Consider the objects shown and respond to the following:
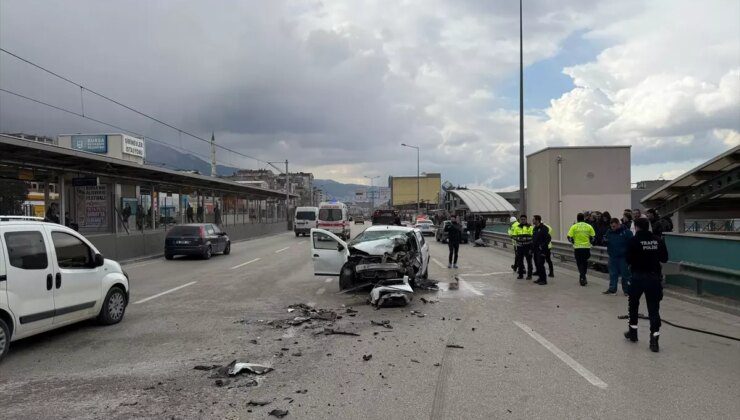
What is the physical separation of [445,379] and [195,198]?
32.8 meters

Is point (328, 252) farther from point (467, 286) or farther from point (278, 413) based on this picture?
point (278, 413)

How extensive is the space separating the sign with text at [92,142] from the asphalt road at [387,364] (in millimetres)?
55998

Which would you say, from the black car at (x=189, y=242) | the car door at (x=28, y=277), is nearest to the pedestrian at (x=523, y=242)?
the car door at (x=28, y=277)

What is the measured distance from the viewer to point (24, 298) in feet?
21.2

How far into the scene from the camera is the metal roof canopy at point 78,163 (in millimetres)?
15961

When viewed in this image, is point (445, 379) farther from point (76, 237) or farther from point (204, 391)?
point (76, 237)

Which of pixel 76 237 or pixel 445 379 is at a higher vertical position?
pixel 76 237

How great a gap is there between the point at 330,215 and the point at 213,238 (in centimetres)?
1479

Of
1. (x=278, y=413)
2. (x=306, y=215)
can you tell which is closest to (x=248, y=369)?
(x=278, y=413)

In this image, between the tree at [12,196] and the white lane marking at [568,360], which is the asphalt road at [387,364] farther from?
the tree at [12,196]

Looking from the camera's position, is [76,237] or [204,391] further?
[76,237]

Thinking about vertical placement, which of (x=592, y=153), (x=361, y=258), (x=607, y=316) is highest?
(x=592, y=153)

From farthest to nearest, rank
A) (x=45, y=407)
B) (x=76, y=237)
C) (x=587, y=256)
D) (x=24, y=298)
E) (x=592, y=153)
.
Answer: (x=592, y=153)
(x=587, y=256)
(x=76, y=237)
(x=24, y=298)
(x=45, y=407)

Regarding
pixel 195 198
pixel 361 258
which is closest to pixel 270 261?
pixel 361 258
